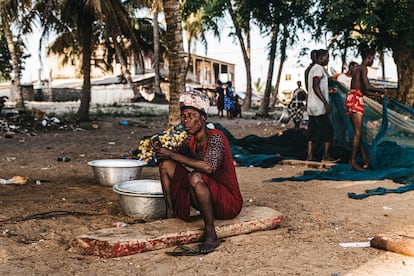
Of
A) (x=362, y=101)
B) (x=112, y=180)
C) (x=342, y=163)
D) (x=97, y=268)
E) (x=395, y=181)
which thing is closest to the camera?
(x=97, y=268)

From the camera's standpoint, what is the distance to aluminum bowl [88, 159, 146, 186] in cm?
491

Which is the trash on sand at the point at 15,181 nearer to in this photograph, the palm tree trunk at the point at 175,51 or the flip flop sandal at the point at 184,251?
the palm tree trunk at the point at 175,51

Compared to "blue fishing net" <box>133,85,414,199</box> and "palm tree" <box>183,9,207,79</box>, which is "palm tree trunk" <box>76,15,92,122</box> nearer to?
"blue fishing net" <box>133,85,414,199</box>

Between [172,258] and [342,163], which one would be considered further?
[342,163]

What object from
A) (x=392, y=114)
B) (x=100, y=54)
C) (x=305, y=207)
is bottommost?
(x=305, y=207)

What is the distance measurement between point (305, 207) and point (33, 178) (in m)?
3.34

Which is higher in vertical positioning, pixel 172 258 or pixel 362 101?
pixel 362 101

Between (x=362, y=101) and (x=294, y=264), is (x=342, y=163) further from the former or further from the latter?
(x=294, y=264)

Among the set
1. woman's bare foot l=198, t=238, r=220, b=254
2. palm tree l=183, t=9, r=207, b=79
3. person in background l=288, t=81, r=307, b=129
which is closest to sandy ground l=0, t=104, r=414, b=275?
woman's bare foot l=198, t=238, r=220, b=254

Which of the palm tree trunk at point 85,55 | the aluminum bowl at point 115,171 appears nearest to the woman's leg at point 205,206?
the aluminum bowl at point 115,171

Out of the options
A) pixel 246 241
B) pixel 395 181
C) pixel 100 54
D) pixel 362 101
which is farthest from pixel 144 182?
pixel 100 54

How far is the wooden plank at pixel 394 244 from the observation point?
2.85 metres

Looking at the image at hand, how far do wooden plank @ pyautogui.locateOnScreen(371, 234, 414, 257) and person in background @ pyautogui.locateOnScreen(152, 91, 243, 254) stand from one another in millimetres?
979

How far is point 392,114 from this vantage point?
20.4ft
